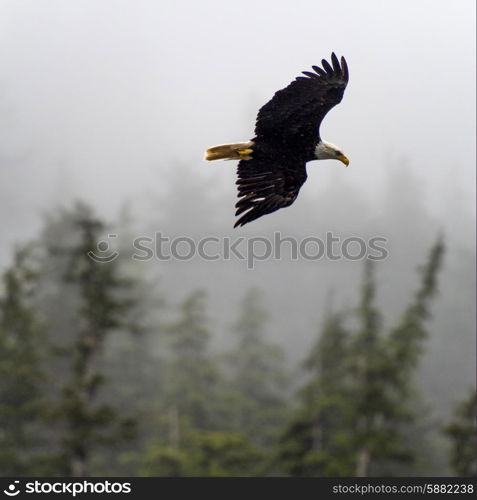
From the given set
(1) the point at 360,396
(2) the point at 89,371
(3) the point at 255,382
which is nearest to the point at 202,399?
(3) the point at 255,382

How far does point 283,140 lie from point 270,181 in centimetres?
58

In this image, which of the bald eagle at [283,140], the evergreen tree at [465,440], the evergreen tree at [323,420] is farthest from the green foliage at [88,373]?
the evergreen tree at [465,440]

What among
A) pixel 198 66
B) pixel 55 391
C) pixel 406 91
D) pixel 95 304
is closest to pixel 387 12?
pixel 198 66

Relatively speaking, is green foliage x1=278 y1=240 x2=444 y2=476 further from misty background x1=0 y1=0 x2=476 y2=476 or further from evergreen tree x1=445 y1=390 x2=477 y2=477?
misty background x1=0 y1=0 x2=476 y2=476

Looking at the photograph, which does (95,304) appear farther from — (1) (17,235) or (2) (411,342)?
(1) (17,235)

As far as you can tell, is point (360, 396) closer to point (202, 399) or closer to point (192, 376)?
point (202, 399)

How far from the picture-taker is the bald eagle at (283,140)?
9906 mm

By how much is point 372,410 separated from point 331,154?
987 cm

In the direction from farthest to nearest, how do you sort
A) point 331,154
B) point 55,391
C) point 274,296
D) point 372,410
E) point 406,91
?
point 406,91 → point 274,296 → point 55,391 → point 372,410 → point 331,154

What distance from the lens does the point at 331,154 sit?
10.4m

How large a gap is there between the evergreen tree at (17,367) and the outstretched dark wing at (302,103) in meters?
10.4

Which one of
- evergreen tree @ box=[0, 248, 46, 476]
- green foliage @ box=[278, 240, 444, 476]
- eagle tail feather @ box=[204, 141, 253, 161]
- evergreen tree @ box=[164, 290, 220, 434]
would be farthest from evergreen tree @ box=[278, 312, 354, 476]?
eagle tail feather @ box=[204, 141, 253, 161]

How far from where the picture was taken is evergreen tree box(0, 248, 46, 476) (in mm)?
18859

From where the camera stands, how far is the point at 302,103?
32.8 feet
